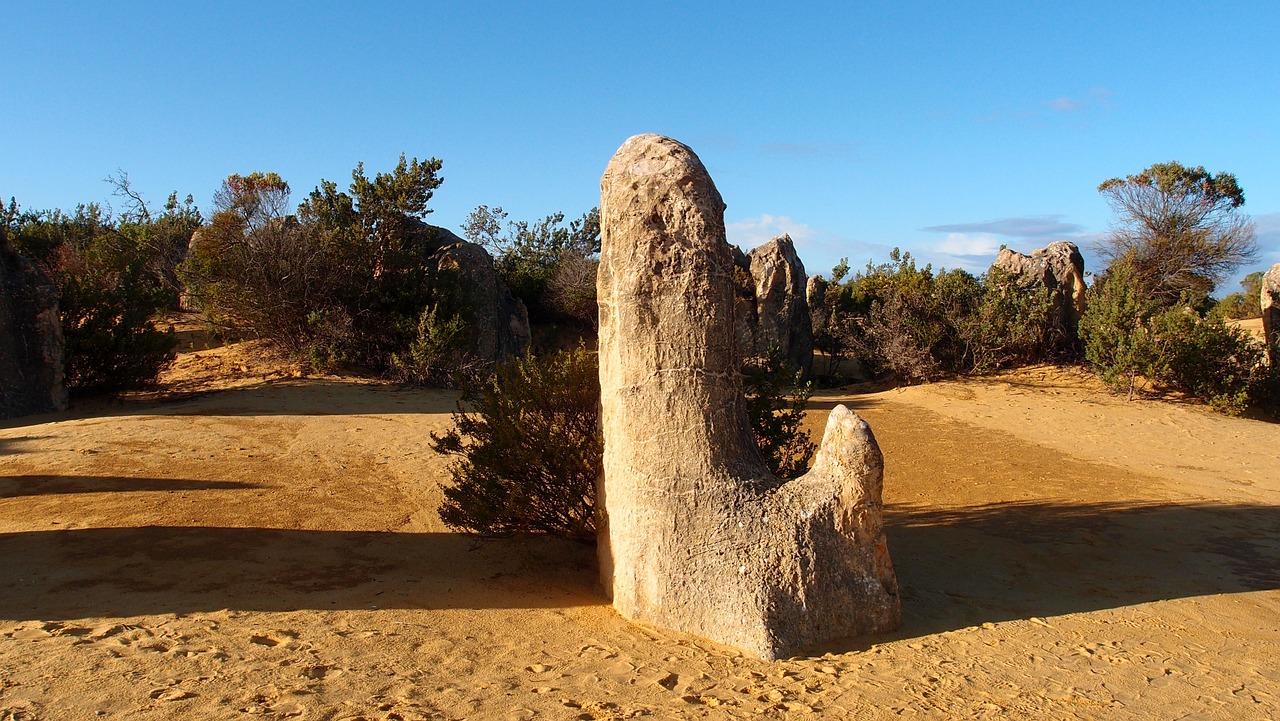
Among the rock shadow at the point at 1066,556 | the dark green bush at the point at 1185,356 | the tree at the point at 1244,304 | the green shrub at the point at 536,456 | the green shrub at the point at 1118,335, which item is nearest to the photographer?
the rock shadow at the point at 1066,556

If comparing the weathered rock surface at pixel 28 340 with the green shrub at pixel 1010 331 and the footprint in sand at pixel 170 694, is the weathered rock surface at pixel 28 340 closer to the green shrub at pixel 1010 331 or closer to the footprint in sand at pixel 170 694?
the footprint in sand at pixel 170 694

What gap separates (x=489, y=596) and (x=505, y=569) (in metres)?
0.73

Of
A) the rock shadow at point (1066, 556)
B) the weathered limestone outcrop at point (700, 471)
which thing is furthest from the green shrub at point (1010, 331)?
the weathered limestone outcrop at point (700, 471)

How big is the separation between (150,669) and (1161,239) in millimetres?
22592

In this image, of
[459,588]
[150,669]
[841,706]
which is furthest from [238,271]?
[841,706]

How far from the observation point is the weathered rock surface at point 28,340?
404 inches

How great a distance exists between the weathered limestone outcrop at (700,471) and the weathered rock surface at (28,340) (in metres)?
9.21

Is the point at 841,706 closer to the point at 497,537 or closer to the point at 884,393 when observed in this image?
the point at 497,537

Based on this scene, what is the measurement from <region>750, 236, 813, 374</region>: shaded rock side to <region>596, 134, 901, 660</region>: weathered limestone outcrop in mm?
12065

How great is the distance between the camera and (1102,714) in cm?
365

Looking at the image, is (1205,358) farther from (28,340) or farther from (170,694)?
(28,340)

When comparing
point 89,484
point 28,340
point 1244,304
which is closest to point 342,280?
point 28,340

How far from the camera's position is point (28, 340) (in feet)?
34.3

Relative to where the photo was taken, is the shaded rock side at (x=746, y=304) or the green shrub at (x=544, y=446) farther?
the shaded rock side at (x=746, y=304)
